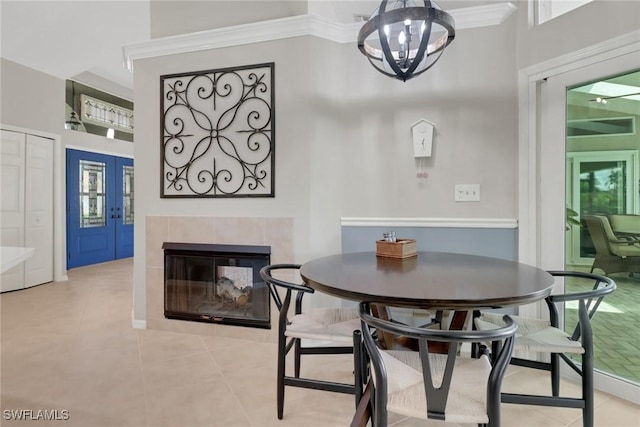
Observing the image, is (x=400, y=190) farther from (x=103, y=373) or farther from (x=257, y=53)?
(x=103, y=373)

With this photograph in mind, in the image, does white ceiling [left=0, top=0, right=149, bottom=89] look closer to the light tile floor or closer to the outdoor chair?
the light tile floor

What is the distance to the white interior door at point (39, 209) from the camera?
14.9 ft

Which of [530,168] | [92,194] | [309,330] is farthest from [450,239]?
[92,194]

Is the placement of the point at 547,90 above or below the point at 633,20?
below

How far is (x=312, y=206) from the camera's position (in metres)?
2.67

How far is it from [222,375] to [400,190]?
1.75m

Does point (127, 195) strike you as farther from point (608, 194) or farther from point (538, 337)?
point (608, 194)

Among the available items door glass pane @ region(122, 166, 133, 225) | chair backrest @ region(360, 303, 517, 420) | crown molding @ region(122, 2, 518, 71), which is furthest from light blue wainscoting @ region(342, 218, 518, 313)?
door glass pane @ region(122, 166, 133, 225)

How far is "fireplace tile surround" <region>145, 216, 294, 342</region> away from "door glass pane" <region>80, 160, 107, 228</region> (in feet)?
12.8

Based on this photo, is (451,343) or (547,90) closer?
(451,343)

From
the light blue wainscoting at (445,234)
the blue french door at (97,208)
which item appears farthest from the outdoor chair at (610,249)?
the blue french door at (97,208)

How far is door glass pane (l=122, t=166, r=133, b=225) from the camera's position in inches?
273

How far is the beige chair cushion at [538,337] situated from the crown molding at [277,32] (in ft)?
6.50

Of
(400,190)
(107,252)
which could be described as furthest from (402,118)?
(107,252)
